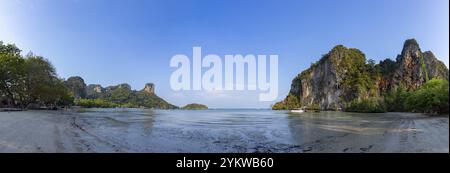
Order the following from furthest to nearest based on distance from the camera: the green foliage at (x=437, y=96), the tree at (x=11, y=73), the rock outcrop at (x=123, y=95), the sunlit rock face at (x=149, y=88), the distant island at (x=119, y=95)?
the sunlit rock face at (x=149, y=88) → the rock outcrop at (x=123, y=95) → the distant island at (x=119, y=95) → the tree at (x=11, y=73) → the green foliage at (x=437, y=96)

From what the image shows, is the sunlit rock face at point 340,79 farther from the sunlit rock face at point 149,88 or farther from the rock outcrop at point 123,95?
the sunlit rock face at point 149,88

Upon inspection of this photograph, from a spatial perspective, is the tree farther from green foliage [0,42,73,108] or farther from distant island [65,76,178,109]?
distant island [65,76,178,109]

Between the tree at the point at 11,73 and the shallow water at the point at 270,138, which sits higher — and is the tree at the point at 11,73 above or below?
above

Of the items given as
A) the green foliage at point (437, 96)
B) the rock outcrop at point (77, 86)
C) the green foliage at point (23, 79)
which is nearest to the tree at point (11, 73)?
Result: the green foliage at point (23, 79)

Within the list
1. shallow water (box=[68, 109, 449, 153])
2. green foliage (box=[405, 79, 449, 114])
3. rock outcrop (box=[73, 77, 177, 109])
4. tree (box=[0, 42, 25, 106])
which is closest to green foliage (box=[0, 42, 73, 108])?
tree (box=[0, 42, 25, 106])

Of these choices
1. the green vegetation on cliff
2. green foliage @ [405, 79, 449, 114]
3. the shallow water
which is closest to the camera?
green foliage @ [405, 79, 449, 114]

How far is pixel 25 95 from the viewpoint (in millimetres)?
45781

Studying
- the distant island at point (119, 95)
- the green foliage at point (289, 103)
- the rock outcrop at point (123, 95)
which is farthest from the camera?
the green foliage at point (289, 103)
